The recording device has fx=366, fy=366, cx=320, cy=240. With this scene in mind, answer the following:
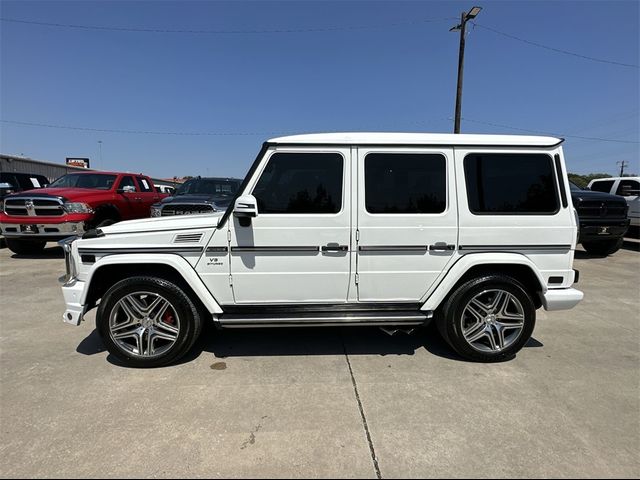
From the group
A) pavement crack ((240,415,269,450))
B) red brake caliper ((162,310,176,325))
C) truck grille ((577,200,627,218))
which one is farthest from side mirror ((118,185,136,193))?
truck grille ((577,200,627,218))

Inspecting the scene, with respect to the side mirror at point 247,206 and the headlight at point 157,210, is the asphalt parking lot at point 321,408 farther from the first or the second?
the headlight at point 157,210

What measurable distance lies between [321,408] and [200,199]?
21.8ft

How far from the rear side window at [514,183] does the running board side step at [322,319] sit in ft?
4.04

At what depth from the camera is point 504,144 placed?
3.34 meters

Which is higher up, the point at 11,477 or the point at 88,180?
the point at 88,180

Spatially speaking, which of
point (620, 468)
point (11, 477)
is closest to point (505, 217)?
point (620, 468)

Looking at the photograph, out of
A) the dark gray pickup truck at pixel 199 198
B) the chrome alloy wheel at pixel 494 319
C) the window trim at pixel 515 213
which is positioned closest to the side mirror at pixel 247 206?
the window trim at pixel 515 213

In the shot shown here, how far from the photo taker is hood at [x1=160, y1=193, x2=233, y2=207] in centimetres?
816

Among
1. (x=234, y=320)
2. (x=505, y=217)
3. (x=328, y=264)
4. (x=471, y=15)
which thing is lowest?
(x=234, y=320)

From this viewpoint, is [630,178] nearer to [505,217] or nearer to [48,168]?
[505,217]

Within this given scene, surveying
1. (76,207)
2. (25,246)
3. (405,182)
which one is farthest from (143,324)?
(25,246)

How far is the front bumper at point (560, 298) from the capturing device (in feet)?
11.2

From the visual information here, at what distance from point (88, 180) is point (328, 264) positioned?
8793mm

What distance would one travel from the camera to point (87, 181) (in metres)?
9.42
